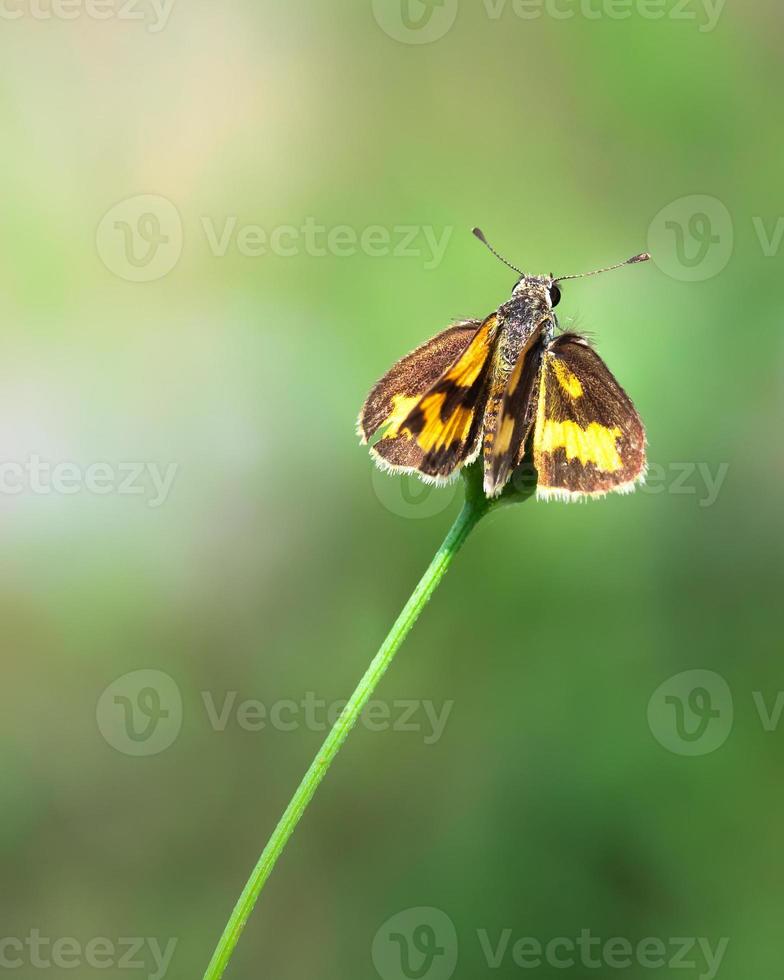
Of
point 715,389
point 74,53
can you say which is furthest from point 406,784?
point 74,53

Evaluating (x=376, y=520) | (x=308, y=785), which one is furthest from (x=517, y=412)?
(x=376, y=520)

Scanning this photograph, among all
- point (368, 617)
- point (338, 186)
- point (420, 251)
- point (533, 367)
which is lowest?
point (368, 617)

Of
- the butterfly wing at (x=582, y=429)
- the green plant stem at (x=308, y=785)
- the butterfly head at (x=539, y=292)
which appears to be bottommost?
Answer: the green plant stem at (x=308, y=785)

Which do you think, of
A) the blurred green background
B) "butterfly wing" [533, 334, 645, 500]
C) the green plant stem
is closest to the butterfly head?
"butterfly wing" [533, 334, 645, 500]

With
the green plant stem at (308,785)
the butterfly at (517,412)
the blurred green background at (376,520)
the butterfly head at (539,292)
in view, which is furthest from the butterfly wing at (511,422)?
the blurred green background at (376,520)

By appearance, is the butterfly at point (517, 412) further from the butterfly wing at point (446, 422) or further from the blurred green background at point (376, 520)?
the blurred green background at point (376, 520)

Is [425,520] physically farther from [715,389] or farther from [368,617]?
[715,389]

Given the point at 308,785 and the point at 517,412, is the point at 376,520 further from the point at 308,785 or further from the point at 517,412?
the point at 308,785
